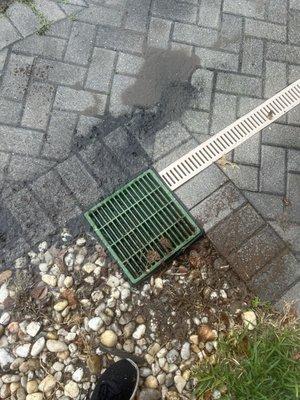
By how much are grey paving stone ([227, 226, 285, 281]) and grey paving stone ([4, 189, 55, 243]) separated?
4.30ft

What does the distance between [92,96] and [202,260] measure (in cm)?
155

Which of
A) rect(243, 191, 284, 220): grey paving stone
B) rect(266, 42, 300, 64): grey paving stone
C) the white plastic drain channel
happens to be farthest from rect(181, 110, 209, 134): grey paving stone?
rect(266, 42, 300, 64): grey paving stone

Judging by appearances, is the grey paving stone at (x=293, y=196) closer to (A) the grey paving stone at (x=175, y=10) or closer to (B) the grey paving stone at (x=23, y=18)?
(A) the grey paving stone at (x=175, y=10)

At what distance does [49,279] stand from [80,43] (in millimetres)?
1965

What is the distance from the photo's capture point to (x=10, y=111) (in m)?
3.36

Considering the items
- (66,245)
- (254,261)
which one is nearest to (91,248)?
(66,245)

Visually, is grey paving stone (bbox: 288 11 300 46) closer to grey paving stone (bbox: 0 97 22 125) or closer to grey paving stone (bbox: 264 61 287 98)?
grey paving stone (bbox: 264 61 287 98)

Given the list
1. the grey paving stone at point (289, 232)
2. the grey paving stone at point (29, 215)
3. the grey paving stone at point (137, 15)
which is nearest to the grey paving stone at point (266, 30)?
the grey paving stone at point (137, 15)

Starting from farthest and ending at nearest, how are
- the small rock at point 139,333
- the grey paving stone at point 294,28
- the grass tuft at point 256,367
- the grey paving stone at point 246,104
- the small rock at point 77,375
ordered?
the grey paving stone at point 294,28 → the grey paving stone at point 246,104 → the small rock at point 139,333 → the small rock at point 77,375 → the grass tuft at point 256,367

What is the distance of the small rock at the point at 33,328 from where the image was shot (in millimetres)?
2775

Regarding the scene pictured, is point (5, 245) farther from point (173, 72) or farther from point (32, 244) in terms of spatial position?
point (173, 72)

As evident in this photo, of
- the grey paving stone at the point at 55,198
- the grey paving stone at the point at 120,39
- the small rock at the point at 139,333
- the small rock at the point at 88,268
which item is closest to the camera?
the small rock at the point at 139,333

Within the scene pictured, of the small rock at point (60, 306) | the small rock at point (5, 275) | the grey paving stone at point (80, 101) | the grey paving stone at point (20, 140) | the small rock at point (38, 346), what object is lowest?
the small rock at point (38, 346)

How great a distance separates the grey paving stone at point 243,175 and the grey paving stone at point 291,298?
776mm
